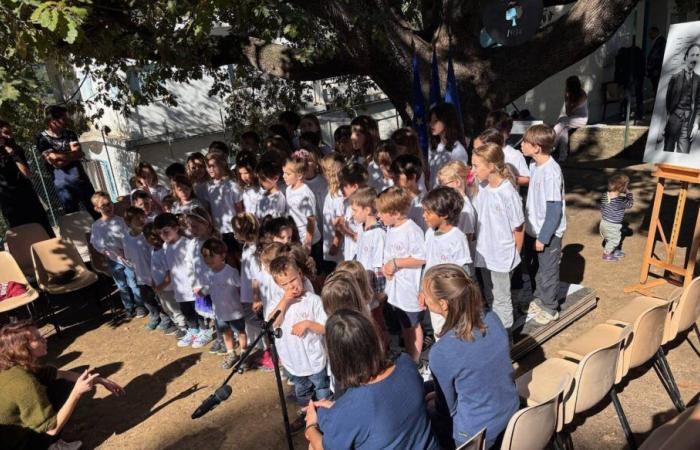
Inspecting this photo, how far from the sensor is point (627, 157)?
11.0 metres

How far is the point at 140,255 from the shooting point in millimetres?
5887

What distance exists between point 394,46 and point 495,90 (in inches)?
61.5

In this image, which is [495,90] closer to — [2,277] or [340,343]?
[340,343]

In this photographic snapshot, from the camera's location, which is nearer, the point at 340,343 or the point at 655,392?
the point at 340,343

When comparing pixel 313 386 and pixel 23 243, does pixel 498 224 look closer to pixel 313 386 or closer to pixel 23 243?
pixel 313 386

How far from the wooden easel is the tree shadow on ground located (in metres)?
4.92

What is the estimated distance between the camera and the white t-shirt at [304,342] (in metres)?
3.84

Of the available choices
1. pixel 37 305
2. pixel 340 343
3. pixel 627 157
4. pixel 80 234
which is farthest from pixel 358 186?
pixel 627 157

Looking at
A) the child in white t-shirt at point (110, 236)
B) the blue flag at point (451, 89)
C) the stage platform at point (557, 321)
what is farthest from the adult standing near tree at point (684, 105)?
the child in white t-shirt at point (110, 236)

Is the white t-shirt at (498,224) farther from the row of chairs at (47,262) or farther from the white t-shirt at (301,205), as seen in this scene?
the row of chairs at (47,262)

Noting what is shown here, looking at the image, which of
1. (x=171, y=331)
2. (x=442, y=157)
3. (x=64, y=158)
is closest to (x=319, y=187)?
(x=442, y=157)

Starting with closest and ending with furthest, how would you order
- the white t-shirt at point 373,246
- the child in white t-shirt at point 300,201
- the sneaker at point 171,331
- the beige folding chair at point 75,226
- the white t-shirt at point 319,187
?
the white t-shirt at point 373,246 → the child in white t-shirt at point 300,201 → the white t-shirt at point 319,187 → the sneaker at point 171,331 → the beige folding chair at point 75,226

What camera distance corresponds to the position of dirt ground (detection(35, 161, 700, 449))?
4.02 metres

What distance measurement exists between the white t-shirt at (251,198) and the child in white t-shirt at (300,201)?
23.2 inches
